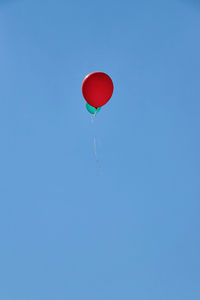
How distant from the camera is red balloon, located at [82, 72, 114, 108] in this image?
18.2 feet

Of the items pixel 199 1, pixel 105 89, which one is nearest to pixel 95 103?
pixel 105 89

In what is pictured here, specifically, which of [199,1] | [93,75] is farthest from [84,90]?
[199,1]

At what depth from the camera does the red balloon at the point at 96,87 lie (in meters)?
5.54

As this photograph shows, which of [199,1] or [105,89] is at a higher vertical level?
[199,1]

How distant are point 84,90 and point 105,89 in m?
0.39

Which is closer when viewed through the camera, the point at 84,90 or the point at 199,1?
the point at 84,90

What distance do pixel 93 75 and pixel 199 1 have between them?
4886mm

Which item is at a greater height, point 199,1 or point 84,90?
point 199,1

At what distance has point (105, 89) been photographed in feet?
18.5

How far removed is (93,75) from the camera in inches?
218

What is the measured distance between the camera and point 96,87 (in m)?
5.56

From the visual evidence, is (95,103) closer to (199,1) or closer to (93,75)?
(93,75)

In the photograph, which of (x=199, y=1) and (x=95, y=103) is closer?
(x=95, y=103)

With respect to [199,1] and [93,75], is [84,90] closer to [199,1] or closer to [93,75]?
[93,75]
